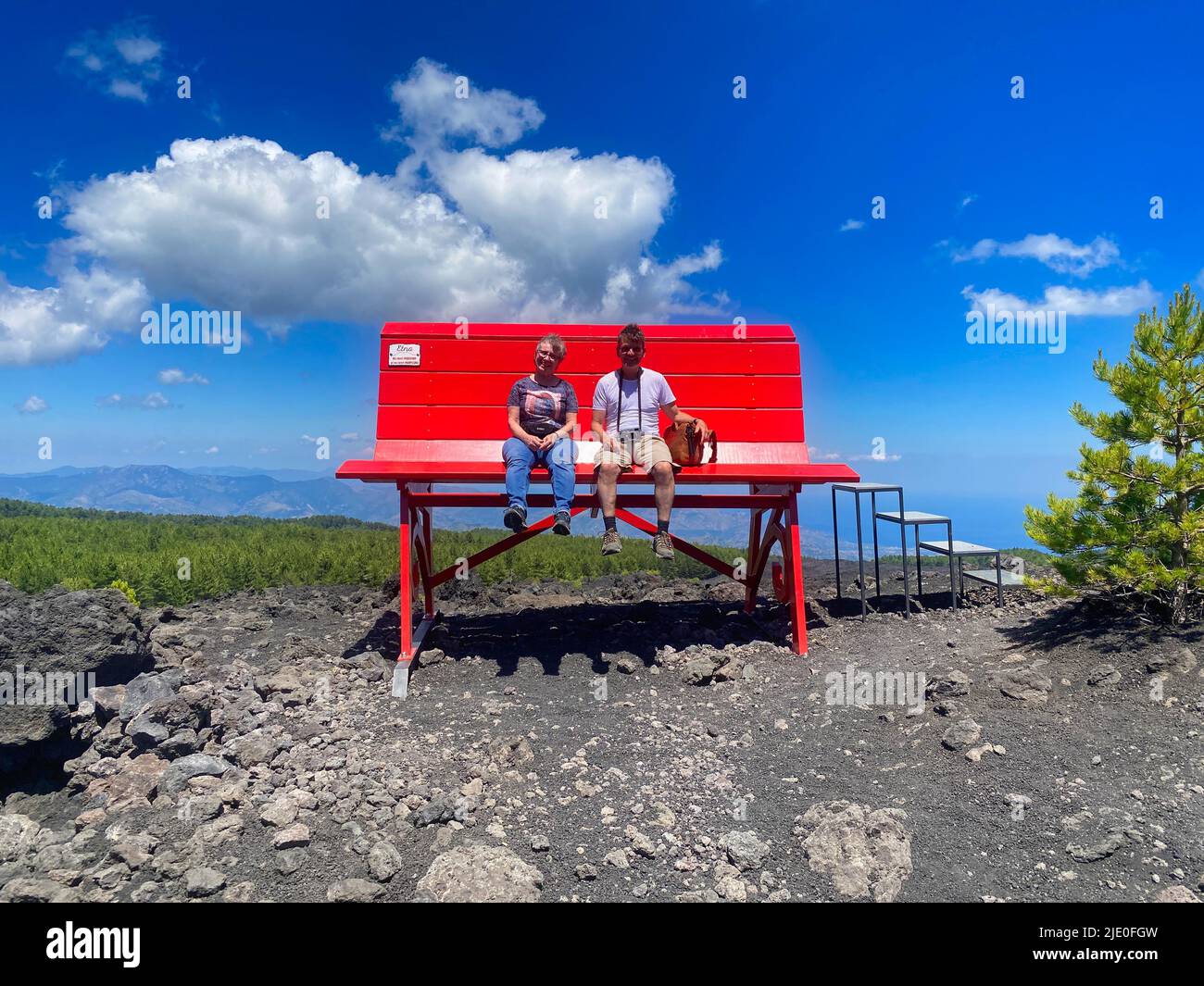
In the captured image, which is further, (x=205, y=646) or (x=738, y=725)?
(x=205, y=646)

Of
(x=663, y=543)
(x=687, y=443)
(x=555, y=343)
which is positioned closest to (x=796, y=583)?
(x=663, y=543)

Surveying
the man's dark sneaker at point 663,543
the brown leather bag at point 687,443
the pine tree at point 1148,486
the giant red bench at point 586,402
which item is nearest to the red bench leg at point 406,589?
the giant red bench at point 586,402

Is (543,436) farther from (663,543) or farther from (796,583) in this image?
(796,583)

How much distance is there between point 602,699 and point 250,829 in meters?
2.45

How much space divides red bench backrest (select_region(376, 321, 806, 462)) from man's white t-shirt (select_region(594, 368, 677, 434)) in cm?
52

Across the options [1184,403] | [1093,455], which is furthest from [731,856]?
[1184,403]

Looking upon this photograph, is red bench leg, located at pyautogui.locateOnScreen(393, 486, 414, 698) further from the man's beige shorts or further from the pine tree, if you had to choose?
the pine tree

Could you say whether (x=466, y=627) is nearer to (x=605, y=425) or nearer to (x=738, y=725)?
(x=605, y=425)

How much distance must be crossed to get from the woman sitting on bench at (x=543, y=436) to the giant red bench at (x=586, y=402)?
0.46 m

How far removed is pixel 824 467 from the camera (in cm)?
614

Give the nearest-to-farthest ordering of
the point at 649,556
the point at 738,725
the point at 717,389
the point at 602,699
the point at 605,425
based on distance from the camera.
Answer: the point at 738,725 < the point at 602,699 < the point at 605,425 < the point at 717,389 < the point at 649,556

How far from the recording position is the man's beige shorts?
18.7 ft

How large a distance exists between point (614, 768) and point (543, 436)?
282 cm

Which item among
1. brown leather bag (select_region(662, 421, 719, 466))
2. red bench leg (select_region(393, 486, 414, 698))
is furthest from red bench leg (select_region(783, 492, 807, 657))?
red bench leg (select_region(393, 486, 414, 698))
